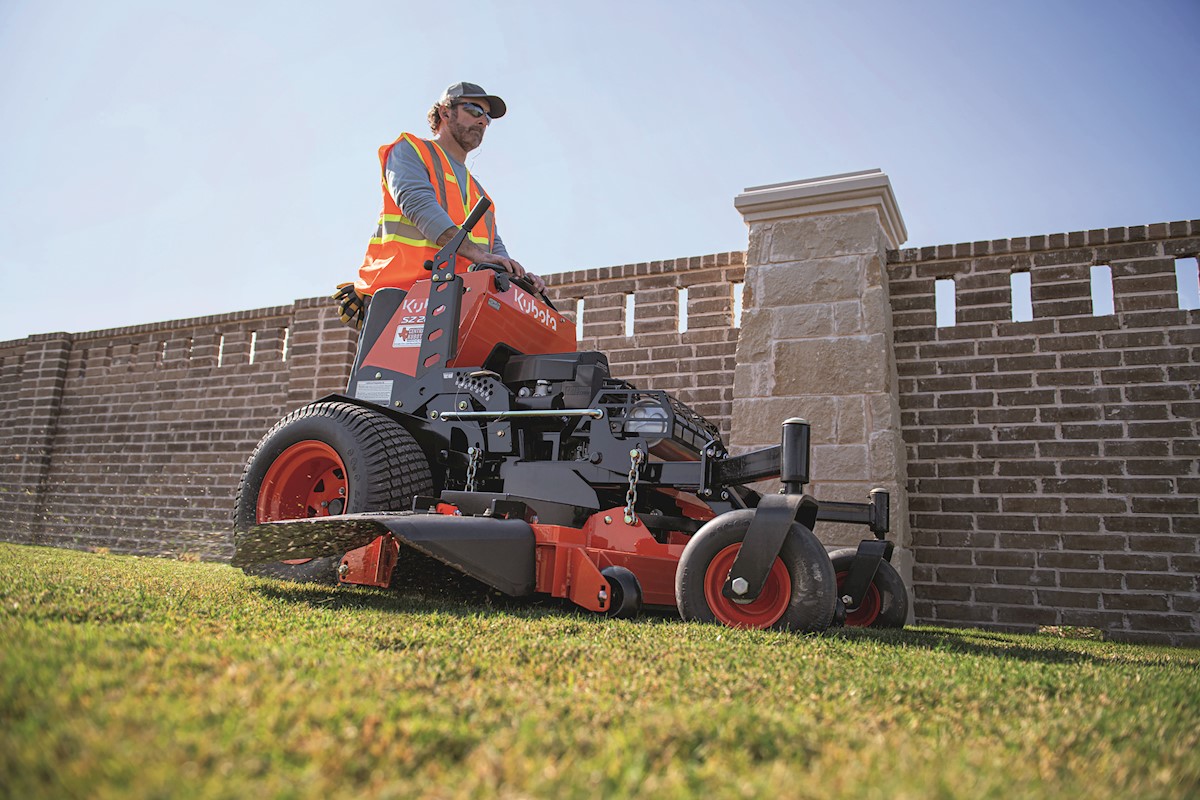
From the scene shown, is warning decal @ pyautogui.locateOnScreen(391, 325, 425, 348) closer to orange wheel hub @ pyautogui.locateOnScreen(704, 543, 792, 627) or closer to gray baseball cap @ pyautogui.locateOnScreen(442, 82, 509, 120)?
gray baseball cap @ pyautogui.locateOnScreen(442, 82, 509, 120)

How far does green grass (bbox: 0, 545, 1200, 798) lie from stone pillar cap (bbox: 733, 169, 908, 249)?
3998 mm

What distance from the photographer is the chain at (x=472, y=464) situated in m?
3.90

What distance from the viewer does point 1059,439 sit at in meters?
5.36

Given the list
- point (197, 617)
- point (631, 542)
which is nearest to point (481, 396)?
point (631, 542)

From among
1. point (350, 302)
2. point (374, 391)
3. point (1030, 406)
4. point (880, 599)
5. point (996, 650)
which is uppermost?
point (350, 302)

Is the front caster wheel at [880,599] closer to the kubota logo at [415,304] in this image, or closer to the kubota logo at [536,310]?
the kubota logo at [536,310]

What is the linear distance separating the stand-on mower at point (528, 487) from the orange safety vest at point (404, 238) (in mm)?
144

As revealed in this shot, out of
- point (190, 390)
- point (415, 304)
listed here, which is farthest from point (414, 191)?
point (190, 390)

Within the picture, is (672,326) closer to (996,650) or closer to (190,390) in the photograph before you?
(996,650)

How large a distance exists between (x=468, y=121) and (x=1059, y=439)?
4353 mm

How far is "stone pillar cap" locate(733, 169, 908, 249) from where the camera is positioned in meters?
5.85

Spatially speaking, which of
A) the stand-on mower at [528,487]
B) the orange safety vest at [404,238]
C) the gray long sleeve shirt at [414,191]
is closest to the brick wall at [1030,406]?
the stand-on mower at [528,487]

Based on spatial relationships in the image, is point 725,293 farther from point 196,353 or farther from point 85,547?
point 85,547

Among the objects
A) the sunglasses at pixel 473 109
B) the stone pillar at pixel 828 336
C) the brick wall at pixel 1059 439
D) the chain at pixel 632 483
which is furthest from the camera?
the stone pillar at pixel 828 336
